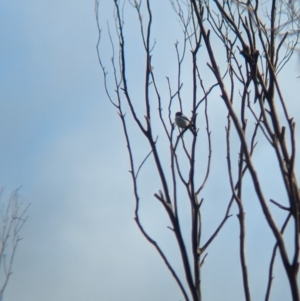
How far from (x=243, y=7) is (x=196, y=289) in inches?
31.0

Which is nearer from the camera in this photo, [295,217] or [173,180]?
[295,217]

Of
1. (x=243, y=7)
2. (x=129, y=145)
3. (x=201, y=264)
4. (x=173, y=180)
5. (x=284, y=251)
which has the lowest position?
(x=284, y=251)

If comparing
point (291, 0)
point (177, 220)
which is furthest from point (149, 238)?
point (291, 0)

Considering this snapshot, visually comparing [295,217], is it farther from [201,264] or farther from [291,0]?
[291,0]

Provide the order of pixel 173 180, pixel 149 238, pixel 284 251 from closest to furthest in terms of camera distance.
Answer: pixel 284 251 → pixel 149 238 → pixel 173 180

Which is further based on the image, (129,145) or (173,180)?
(129,145)

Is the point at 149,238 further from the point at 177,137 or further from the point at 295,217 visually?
the point at 295,217

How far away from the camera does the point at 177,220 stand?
52.9 inches

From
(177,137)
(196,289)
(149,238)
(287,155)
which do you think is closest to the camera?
(287,155)

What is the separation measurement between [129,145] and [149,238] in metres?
0.35

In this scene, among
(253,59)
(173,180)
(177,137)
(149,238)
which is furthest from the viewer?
(177,137)

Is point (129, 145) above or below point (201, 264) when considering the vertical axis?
above

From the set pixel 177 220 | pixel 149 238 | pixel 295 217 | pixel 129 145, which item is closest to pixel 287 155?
pixel 295 217

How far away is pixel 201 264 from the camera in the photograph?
146 cm
